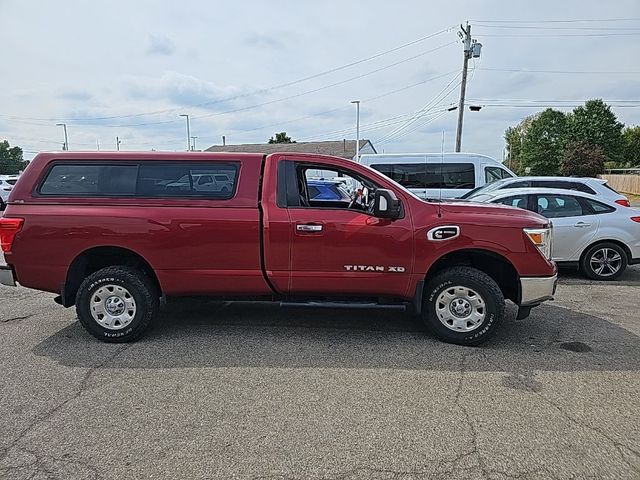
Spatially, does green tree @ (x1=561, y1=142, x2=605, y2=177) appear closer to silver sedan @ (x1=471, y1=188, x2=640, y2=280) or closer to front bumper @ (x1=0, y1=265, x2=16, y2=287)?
silver sedan @ (x1=471, y1=188, x2=640, y2=280)

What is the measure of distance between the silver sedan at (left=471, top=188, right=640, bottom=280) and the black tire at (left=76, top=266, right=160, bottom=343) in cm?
632

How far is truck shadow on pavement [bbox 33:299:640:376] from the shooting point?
4.52 metres

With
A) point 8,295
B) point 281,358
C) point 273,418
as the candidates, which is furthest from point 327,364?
point 8,295

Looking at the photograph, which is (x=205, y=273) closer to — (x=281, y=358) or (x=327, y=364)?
(x=281, y=358)

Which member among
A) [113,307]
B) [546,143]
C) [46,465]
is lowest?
[46,465]

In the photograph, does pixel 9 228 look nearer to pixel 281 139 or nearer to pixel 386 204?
pixel 386 204

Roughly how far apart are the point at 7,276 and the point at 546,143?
3197 inches

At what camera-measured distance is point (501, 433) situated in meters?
3.33

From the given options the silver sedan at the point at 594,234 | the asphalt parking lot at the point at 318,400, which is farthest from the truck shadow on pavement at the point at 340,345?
the silver sedan at the point at 594,234


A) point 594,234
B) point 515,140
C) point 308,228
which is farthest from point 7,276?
point 515,140

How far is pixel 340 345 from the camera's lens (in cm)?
496

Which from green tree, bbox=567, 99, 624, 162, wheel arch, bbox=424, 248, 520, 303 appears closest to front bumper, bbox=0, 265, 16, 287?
wheel arch, bbox=424, 248, 520, 303

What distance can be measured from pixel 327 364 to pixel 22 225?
3323 millimetres

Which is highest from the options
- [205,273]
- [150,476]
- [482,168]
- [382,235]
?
[482,168]
